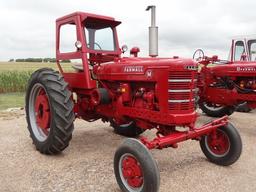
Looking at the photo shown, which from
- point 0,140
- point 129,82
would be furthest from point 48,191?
point 0,140

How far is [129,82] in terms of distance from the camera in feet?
15.2

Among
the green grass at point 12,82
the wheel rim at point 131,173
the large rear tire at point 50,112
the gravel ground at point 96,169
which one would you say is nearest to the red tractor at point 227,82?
the gravel ground at point 96,169

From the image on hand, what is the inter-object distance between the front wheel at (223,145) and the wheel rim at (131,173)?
4.86ft

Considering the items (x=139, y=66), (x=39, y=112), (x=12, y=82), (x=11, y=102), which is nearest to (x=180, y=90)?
(x=139, y=66)

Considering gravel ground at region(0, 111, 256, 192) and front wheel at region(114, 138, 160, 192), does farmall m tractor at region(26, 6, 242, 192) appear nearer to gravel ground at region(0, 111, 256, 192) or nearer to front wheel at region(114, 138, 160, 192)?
front wheel at region(114, 138, 160, 192)

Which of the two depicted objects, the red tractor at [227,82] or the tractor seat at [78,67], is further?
the red tractor at [227,82]

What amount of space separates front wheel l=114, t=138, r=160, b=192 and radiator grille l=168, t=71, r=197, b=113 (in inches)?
28.1

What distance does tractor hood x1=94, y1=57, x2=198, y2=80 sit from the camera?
3.95 meters

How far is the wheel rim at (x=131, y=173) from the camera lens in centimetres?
362

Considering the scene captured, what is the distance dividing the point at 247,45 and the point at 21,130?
259 inches

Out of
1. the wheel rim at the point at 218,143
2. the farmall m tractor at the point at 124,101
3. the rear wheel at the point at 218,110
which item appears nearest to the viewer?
the farmall m tractor at the point at 124,101

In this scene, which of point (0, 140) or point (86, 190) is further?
point (0, 140)

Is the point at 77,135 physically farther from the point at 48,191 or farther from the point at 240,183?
the point at 240,183

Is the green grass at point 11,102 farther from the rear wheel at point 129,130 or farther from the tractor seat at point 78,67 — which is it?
the tractor seat at point 78,67
